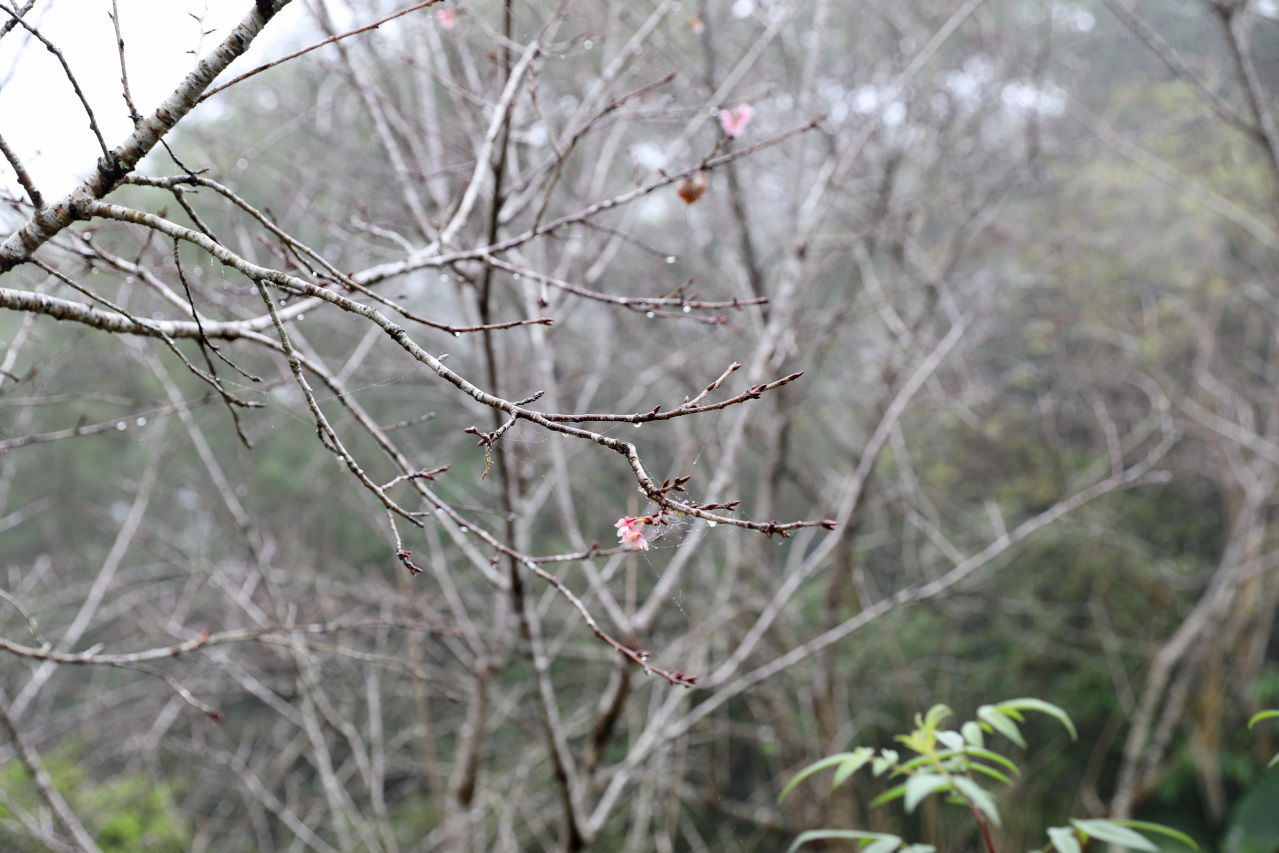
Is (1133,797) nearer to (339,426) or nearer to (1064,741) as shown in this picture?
(1064,741)

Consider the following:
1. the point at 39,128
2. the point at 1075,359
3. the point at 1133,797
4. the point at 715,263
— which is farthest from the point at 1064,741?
the point at 39,128

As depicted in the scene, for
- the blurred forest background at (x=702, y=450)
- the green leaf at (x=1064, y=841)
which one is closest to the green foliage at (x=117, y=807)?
the blurred forest background at (x=702, y=450)

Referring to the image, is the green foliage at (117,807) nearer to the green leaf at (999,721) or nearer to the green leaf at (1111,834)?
the green leaf at (999,721)

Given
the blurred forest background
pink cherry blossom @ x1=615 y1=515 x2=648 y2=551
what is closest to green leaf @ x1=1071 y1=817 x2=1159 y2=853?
pink cherry blossom @ x1=615 y1=515 x2=648 y2=551

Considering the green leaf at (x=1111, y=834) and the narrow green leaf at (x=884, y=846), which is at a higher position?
the green leaf at (x=1111, y=834)

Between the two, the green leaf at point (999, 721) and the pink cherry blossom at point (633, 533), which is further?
the green leaf at point (999, 721)

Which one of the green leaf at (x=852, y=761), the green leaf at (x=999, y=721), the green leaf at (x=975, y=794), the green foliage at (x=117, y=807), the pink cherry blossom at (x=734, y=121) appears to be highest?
the pink cherry blossom at (x=734, y=121)

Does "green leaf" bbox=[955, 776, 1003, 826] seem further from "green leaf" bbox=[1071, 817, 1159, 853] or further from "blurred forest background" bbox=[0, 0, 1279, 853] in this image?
"blurred forest background" bbox=[0, 0, 1279, 853]

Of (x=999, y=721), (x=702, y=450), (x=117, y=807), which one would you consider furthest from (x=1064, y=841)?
(x=117, y=807)
